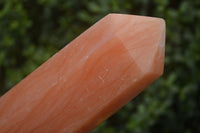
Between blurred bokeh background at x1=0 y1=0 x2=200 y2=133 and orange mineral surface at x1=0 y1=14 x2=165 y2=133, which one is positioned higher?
orange mineral surface at x1=0 y1=14 x2=165 y2=133

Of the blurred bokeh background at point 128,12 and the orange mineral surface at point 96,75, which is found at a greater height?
the orange mineral surface at point 96,75

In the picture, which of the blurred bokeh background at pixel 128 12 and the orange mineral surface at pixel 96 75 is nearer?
the orange mineral surface at pixel 96 75

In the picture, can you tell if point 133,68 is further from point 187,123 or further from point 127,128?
point 187,123

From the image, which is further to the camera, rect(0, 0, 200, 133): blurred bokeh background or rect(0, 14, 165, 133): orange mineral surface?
rect(0, 0, 200, 133): blurred bokeh background

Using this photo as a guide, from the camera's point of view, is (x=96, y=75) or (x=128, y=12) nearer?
(x=96, y=75)
